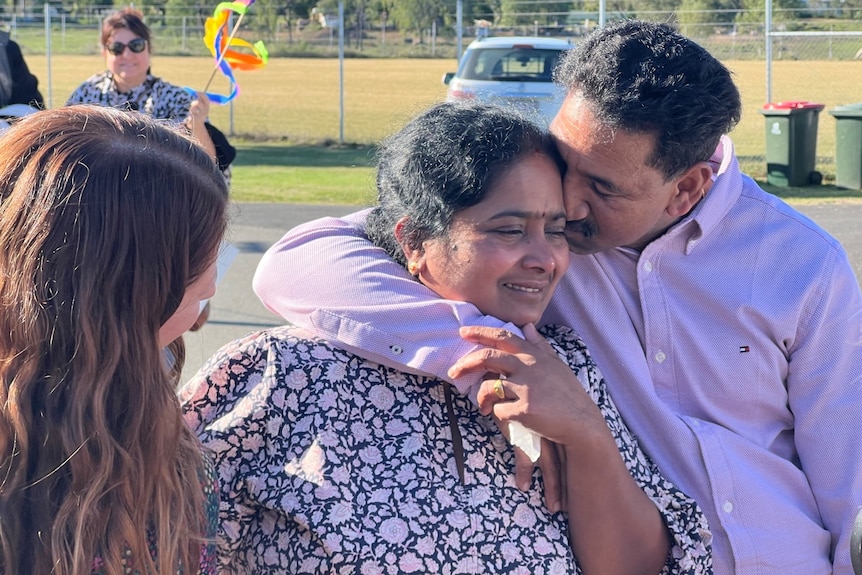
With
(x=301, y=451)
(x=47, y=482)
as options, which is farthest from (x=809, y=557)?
(x=47, y=482)

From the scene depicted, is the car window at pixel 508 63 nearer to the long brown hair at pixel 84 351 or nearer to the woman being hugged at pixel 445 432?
the woman being hugged at pixel 445 432

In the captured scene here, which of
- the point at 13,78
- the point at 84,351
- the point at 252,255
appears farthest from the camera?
the point at 252,255

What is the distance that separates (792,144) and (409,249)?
1037 centimetres

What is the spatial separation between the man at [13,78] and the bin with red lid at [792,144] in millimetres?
8616

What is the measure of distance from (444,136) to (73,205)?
2.82ft

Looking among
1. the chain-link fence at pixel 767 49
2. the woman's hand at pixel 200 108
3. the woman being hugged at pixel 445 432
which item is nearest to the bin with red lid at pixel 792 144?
the chain-link fence at pixel 767 49

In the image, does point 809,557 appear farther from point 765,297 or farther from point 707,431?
point 765,297

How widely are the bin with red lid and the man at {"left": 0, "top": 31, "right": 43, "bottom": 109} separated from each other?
862cm

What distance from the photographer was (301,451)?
1.92 meters

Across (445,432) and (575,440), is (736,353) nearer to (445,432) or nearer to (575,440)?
(575,440)

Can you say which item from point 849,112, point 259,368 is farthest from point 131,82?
point 849,112

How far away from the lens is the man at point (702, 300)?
87.9 inches

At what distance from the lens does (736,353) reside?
2.32m

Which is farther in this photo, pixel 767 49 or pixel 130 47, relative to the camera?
pixel 767 49
